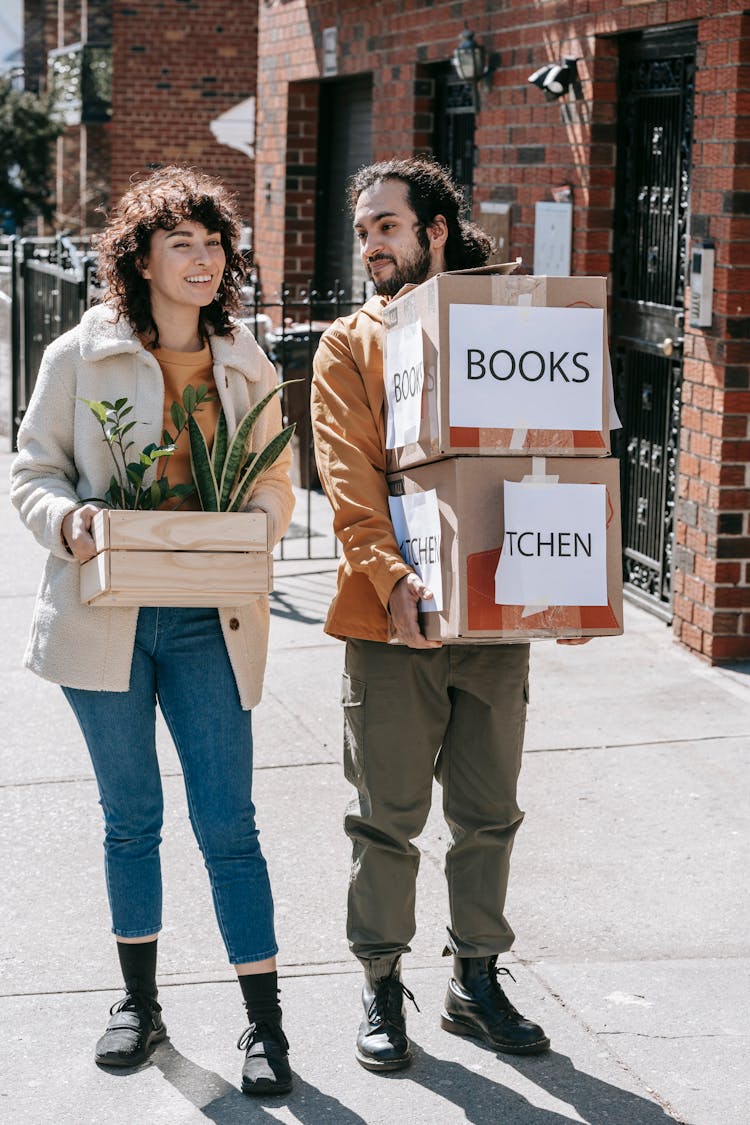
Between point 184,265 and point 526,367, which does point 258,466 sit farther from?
point 526,367

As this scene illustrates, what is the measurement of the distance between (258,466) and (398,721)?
0.63 metres

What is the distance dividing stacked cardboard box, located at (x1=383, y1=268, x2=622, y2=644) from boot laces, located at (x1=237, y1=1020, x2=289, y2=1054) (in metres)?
0.93

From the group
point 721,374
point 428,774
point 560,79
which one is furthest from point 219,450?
point 560,79

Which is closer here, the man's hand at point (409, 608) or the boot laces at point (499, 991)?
the man's hand at point (409, 608)

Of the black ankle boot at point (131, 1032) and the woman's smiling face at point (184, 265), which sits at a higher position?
the woman's smiling face at point (184, 265)

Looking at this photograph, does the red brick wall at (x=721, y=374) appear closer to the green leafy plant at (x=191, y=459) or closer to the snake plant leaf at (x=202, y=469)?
the green leafy plant at (x=191, y=459)

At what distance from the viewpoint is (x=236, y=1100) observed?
3.46m

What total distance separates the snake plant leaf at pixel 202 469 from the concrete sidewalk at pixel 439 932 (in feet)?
3.98

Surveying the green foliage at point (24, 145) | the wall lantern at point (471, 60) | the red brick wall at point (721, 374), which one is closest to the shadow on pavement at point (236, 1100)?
the red brick wall at point (721, 374)

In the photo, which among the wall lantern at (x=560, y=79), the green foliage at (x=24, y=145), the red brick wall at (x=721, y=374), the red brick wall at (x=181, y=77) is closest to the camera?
the red brick wall at (x=721, y=374)

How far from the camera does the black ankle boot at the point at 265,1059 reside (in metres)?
3.46

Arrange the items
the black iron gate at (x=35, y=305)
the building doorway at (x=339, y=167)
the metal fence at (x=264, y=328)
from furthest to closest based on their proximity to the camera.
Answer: the building doorway at (x=339, y=167) < the black iron gate at (x=35, y=305) < the metal fence at (x=264, y=328)

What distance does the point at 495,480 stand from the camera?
3.36 meters

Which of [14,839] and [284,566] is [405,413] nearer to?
[14,839]
